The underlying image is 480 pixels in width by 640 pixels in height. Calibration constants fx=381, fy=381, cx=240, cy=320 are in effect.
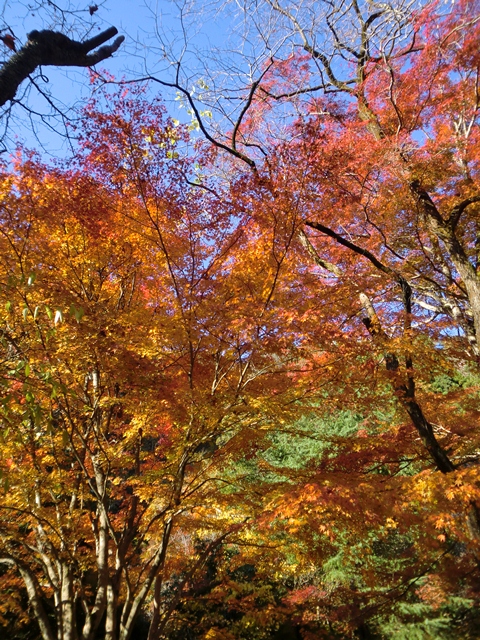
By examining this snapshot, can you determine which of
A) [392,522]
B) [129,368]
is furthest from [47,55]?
[392,522]

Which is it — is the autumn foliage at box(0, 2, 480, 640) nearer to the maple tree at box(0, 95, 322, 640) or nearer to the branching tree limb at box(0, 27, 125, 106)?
the maple tree at box(0, 95, 322, 640)

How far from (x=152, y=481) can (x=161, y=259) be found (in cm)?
376

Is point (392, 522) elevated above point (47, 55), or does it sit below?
below

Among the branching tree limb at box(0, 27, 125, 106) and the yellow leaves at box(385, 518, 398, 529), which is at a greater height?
the branching tree limb at box(0, 27, 125, 106)

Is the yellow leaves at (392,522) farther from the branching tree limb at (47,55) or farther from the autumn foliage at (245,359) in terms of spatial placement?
the branching tree limb at (47,55)

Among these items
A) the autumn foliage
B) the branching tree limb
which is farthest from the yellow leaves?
the branching tree limb

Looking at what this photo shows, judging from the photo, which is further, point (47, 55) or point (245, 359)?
point (245, 359)

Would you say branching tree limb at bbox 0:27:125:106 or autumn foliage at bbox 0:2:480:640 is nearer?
branching tree limb at bbox 0:27:125:106

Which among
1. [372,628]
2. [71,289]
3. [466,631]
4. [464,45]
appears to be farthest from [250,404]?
[372,628]

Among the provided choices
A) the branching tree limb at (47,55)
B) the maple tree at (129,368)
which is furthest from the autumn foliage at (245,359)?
the branching tree limb at (47,55)

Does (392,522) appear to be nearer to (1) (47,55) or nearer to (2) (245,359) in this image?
(2) (245,359)

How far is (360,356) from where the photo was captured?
19.6ft

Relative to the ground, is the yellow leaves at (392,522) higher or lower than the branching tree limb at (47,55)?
lower

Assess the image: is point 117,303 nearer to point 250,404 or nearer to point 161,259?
point 161,259
